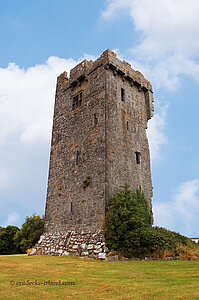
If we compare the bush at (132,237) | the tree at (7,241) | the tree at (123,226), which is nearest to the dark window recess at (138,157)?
the tree at (123,226)

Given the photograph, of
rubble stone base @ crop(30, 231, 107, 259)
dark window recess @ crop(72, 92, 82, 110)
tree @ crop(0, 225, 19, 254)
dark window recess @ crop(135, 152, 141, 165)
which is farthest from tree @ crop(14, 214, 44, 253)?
Answer: dark window recess @ crop(72, 92, 82, 110)

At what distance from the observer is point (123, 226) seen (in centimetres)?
1202

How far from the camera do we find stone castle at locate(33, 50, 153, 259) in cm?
1390

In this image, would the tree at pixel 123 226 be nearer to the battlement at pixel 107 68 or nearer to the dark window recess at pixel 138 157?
the dark window recess at pixel 138 157

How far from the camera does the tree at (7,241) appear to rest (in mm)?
24003

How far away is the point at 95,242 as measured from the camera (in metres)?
12.6

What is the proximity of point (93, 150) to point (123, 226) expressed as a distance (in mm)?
5154

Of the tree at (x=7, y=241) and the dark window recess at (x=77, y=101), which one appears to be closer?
the dark window recess at (x=77, y=101)

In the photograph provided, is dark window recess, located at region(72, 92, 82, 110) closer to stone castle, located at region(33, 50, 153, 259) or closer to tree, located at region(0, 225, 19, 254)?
stone castle, located at region(33, 50, 153, 259)

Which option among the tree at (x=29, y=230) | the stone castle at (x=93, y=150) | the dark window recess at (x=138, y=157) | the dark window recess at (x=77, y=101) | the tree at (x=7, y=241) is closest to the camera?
the stone castle at (x=93, y=150)

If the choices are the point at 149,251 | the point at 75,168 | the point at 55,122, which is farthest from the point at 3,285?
the point at 55,122

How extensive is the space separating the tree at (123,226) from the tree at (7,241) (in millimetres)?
14737

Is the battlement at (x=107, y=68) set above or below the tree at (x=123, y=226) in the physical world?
above

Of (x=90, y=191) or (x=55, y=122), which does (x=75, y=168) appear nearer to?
(x=90, y=191)
